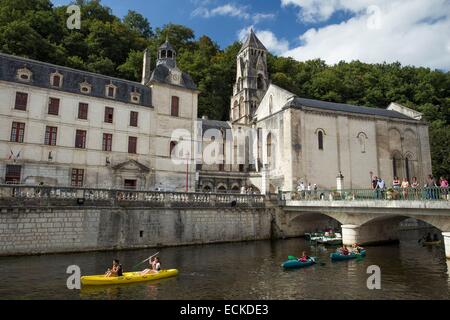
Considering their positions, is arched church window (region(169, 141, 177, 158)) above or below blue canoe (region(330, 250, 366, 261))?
above

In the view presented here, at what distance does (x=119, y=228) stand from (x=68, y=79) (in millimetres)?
14844

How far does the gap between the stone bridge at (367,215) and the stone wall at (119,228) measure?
116 inches

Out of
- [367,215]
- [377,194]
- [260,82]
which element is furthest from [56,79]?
[260,82]

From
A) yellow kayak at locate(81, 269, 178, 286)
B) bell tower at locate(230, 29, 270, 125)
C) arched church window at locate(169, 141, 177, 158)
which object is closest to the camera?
yellow kayak at locate(81, 269, 178, 286)

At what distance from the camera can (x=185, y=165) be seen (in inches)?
1281

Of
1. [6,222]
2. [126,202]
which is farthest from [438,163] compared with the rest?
[6,222]

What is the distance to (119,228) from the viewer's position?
21406 millimetres

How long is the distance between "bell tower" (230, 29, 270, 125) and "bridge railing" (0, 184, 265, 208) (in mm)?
28224

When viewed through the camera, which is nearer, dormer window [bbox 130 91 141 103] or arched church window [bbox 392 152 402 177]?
dormer window [bbox 130 91 141 103]

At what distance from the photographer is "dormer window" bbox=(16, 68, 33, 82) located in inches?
1033

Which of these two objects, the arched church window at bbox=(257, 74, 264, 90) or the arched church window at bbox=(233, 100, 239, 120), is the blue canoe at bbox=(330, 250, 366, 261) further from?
the arched church window at bbox=(257, 74, 264, 90)

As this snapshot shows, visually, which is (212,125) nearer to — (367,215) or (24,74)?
(24,74)

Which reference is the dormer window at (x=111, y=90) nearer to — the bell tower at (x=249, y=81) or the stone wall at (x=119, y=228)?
the stone wall at (x=119, y=228)

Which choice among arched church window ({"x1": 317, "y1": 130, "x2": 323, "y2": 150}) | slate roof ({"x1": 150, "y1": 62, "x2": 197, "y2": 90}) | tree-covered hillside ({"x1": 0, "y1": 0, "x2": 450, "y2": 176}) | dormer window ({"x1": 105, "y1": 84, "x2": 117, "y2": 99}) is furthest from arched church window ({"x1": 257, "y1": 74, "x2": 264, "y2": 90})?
dormer window ({"x1": 105, "y1": 84, "x2": 117, "y2": 99})
